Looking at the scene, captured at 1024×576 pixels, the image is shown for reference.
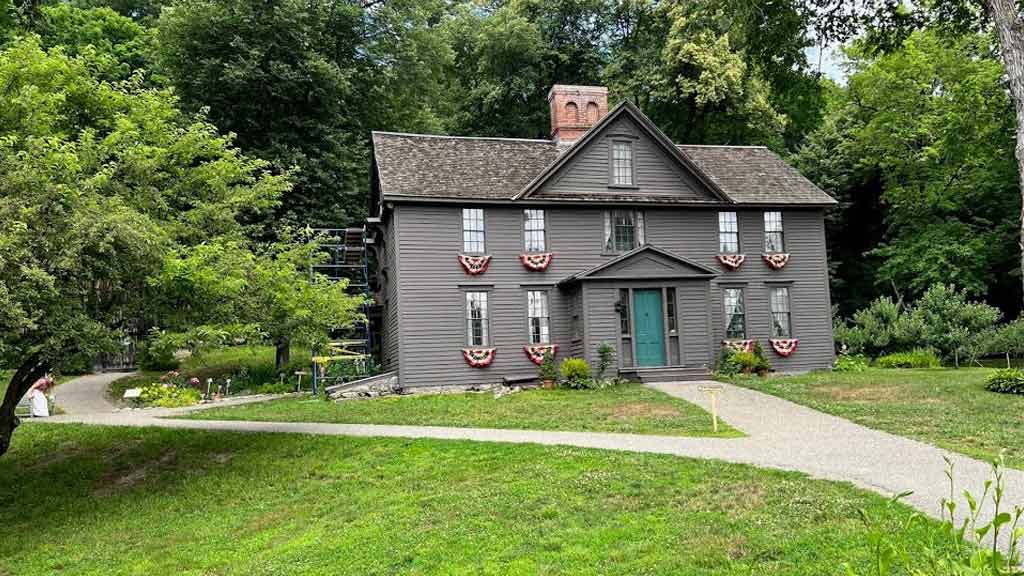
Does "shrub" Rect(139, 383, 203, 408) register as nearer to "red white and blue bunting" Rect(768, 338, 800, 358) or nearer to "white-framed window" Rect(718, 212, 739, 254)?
"white-framed window" Rect(718, 212, 739, 254)

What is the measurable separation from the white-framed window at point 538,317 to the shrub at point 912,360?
1100cm

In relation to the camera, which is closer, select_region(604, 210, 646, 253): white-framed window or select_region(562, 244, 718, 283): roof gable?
select_region(562, 244, 718, 283): roof gable

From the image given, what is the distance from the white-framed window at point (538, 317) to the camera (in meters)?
21.8

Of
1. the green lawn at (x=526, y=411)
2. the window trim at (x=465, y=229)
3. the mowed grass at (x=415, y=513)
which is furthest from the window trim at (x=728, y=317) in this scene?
the mowed grass at (x=415, y=513)

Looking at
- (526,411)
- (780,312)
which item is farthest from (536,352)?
(780,312)

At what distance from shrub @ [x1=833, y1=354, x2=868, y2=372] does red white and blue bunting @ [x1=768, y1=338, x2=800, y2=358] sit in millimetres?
1512

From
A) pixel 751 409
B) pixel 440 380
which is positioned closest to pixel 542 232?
pixel 440 380

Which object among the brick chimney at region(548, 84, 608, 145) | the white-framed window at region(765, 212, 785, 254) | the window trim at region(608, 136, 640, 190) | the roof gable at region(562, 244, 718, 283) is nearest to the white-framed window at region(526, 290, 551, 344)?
the roof gable at region(562, 244, 718, 283)

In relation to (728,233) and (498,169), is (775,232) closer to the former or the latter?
(728,233)

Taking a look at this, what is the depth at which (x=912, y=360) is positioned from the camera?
77.7 feet

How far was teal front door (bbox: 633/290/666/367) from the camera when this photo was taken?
21.2 metres

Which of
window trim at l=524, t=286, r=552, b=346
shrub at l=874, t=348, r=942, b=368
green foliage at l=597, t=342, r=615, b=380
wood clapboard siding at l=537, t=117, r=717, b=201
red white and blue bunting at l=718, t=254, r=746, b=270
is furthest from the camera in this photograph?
shrub at l=874, t=348, r=942, b=368

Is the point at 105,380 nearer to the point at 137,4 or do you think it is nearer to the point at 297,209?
the point at 297,209

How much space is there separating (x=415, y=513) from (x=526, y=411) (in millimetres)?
6480
